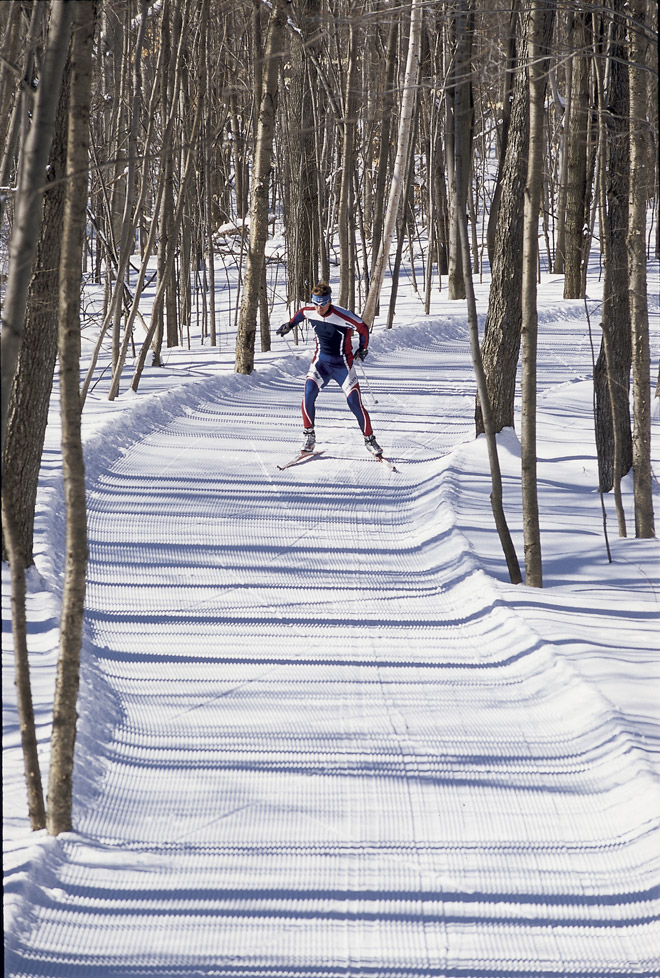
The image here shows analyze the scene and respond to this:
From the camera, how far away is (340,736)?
16.7ft

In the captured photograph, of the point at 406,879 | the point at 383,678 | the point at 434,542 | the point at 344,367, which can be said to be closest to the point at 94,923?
the point at 406,879

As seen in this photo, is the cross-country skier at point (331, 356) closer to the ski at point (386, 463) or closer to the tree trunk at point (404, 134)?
the ski at point (386, 463)

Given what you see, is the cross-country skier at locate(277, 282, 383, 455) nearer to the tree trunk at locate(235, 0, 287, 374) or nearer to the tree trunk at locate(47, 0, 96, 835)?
the tree trunk at locate(235, 0, 287, 374)

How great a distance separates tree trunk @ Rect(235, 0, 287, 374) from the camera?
13.5 metres

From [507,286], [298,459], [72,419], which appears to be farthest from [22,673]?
[507,286]

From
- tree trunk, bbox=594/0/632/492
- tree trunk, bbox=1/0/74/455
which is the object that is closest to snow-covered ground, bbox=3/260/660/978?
tree trunk, bbox=594/0/632/492

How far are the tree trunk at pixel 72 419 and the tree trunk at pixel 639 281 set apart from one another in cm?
510

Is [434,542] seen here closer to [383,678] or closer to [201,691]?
[383,678]

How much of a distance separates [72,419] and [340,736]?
2.28 meters

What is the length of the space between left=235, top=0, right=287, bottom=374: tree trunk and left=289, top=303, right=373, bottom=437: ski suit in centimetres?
409

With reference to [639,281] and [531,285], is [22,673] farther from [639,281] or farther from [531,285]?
[639,281]

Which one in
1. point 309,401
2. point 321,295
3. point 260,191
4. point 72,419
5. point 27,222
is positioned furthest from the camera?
point 260,191

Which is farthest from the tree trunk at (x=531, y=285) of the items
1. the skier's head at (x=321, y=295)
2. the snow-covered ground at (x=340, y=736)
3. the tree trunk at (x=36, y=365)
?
the skier's head at (x=321, y=295)

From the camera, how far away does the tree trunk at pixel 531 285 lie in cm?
637
